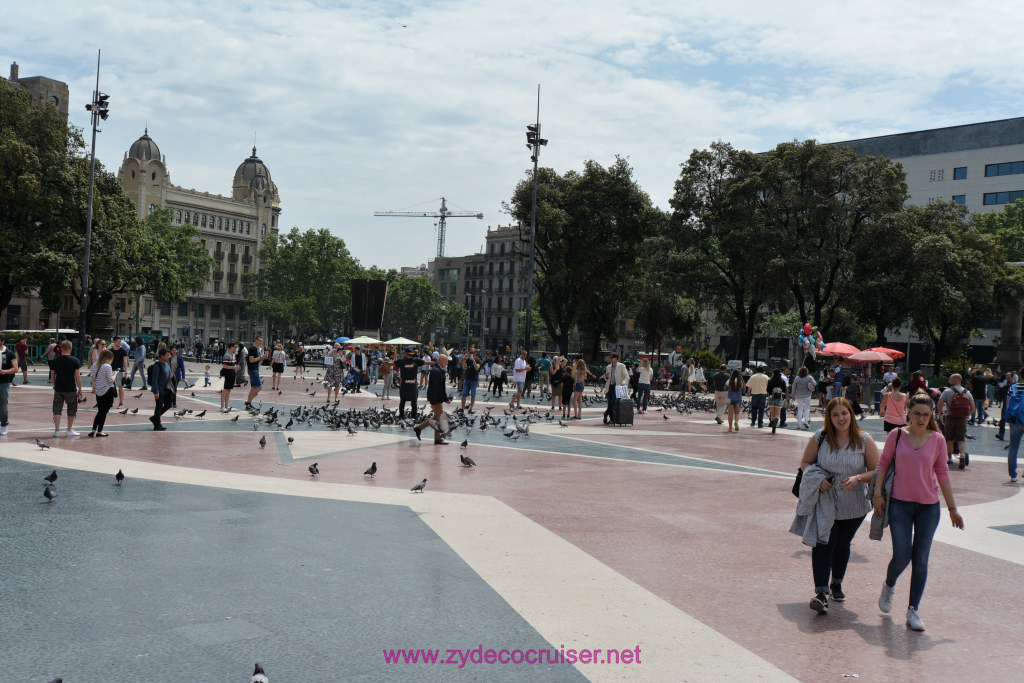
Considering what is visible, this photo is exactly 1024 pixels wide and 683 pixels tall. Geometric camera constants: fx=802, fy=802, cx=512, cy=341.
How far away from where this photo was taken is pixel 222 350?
49156 millimetres

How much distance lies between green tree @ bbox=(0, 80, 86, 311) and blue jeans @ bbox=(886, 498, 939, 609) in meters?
40.8

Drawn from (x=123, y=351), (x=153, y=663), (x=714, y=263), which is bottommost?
(x=153, y=663)

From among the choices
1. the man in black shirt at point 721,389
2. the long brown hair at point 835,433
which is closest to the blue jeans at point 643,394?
the man in black shirt at point 721,389

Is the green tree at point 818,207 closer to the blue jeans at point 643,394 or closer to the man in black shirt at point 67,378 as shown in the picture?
the blue jeans at point 643,394

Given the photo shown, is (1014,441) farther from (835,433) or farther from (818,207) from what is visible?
(818,207)

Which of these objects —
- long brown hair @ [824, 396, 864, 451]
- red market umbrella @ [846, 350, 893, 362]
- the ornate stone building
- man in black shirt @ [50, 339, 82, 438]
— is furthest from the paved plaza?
the ornate stone building

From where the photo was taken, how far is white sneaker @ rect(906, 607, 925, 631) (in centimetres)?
553

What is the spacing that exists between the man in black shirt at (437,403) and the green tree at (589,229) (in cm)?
2757

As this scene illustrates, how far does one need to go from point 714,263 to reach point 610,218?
6407mm

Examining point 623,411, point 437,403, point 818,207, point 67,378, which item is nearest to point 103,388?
point 67,378

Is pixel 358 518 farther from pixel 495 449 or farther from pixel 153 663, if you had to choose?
pixel 495 449

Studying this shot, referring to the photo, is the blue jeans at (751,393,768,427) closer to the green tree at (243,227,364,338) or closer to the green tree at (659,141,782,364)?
the green tree at (659,141,782,364)

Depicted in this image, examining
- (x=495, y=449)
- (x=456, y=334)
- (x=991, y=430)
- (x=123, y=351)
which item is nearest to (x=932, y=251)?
(x=991, y=430)

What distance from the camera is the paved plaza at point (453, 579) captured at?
477cm
